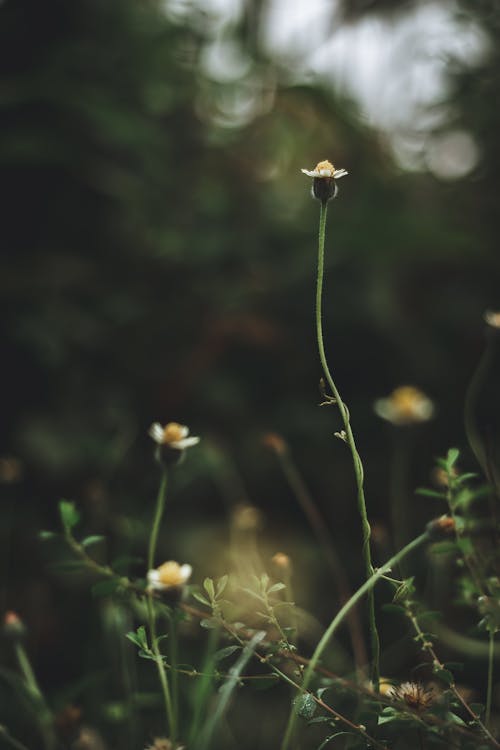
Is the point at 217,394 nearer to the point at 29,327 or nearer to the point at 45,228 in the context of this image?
the point at 29,327

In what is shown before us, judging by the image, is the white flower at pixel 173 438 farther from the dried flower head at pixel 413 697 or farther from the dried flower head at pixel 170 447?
the dried flower head at pixel 413 697

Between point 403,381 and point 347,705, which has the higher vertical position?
point 403,381

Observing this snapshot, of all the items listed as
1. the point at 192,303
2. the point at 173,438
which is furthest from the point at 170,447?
the point at 192,303

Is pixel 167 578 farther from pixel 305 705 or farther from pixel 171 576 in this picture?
pixel 305 705

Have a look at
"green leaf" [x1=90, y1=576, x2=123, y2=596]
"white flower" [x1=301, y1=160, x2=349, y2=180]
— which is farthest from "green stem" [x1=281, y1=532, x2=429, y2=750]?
"white flower" [x1=301, y1=160, x2=349, y2=180]

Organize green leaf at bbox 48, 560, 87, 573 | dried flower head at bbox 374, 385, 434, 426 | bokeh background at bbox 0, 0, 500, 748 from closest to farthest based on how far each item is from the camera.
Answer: green leaf at bbox 48, 560, 87, 573, dried flower head at bbox 374, 385, 434, 426, bokeh background at bbox 0, 0, 500, 748

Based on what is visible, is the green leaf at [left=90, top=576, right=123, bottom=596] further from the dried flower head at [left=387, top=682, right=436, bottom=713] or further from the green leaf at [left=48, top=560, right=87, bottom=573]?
the dried flower head at [left=387, top=682, right=436, bottom=713]

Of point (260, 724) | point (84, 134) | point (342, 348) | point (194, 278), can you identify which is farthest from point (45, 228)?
point (260, 724)
